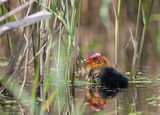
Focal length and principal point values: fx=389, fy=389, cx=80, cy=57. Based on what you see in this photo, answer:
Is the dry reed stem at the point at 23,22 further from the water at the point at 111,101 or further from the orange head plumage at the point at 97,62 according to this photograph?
the orange head plumage at the point at 97,62

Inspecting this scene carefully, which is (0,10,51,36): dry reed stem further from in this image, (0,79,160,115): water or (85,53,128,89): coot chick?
(85,53,128,89): coot chick

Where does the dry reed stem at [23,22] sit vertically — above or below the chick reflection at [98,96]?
above

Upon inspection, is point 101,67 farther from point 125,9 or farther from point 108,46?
point 125,9

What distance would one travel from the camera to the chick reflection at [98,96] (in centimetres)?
427

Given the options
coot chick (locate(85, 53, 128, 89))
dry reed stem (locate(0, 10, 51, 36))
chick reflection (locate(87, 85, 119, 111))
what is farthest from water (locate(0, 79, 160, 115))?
dry reed stem (locate(0, 10, 51, 36))

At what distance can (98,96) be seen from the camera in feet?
15.5

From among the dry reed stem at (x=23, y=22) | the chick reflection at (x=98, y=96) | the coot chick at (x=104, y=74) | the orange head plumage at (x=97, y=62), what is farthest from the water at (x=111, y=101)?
the dry reed stem at (x=23, y=22)

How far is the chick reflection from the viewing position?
427 cm

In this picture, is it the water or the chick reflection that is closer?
the water

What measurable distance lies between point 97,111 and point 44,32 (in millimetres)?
1341

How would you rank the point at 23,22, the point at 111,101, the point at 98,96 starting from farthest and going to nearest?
the point at 98,96, the point at 111,101, the point at 23,22

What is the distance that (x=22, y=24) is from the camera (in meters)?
3.88

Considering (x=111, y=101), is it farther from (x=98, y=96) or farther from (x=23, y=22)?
(x=23, y=22)

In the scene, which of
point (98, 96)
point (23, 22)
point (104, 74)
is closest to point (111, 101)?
point (98, 96)
